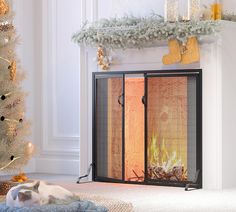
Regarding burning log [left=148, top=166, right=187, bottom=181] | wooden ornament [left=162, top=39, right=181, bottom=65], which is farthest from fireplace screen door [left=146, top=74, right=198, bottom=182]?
wooden ornament [left=162, top=39, right=181, bottom=65]

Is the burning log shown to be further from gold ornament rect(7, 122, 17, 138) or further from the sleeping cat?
the sleeping cat

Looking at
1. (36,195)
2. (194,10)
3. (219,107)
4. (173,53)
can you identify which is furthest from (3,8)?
(36,195)

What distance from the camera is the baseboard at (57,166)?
6302 millimetres

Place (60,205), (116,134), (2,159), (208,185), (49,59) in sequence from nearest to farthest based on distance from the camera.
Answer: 1. (60,205)
2. (2,159)
3. (208,185)
4. (116,134)
5. (49,59)

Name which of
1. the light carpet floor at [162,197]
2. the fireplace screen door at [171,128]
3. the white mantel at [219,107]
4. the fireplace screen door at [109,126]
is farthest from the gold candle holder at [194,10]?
the light carpet floor at [162,197]

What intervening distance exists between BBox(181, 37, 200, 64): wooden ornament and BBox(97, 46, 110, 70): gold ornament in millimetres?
726

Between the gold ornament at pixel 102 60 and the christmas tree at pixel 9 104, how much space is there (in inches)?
41.0

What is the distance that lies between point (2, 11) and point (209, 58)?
155 cm

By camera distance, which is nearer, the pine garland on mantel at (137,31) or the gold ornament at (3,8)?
the gold ornament at (3,8)

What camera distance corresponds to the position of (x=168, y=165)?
207 inches

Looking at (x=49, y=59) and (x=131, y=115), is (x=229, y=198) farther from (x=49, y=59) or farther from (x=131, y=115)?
(x=49, y=59)

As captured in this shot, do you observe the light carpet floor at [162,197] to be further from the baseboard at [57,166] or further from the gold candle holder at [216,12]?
the gold candle holder at [216,12]

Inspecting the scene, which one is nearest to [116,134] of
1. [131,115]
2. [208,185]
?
[131,115]

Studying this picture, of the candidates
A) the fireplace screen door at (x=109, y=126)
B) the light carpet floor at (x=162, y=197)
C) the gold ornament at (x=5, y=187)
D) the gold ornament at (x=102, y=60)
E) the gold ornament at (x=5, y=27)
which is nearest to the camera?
the light carpet floor at (x=162, y=197)
